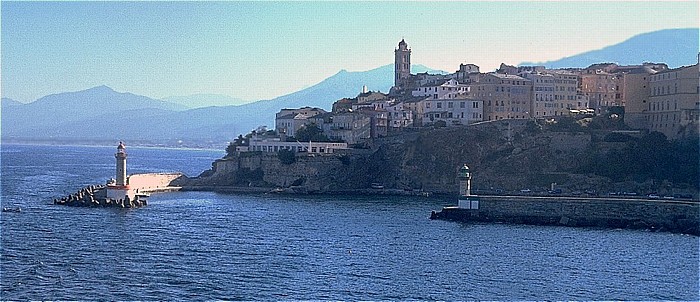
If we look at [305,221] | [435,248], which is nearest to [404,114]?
[305,221]

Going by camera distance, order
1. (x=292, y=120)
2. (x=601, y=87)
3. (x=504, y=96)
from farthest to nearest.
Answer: (x=292, y=120) → (x=601, y=87) → (x=504, y=96)

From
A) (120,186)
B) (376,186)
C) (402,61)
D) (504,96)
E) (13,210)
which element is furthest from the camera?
(402,61)

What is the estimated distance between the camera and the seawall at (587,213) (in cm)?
4550

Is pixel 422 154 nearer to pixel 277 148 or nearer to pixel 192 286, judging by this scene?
pixel 277 148

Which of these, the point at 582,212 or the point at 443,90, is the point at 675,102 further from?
the point at 443,90

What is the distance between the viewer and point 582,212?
4734cm

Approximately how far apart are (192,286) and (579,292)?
11335 mm

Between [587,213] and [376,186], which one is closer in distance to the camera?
[587,213]

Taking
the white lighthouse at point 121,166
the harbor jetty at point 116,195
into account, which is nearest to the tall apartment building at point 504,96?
the harbor jetty at point 116,195

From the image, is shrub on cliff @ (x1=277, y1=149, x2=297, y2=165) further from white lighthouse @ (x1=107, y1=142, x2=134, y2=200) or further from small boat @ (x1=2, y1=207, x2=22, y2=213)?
small boat @ (x1=2, y1=207, x2=22, y2=213)

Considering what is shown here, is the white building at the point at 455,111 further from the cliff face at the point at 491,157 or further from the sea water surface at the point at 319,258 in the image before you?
the sea water surface at the point at 319,258

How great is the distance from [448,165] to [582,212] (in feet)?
69.5

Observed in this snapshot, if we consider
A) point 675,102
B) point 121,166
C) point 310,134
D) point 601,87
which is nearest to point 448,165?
point 310,134

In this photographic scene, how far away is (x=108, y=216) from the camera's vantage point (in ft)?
162
